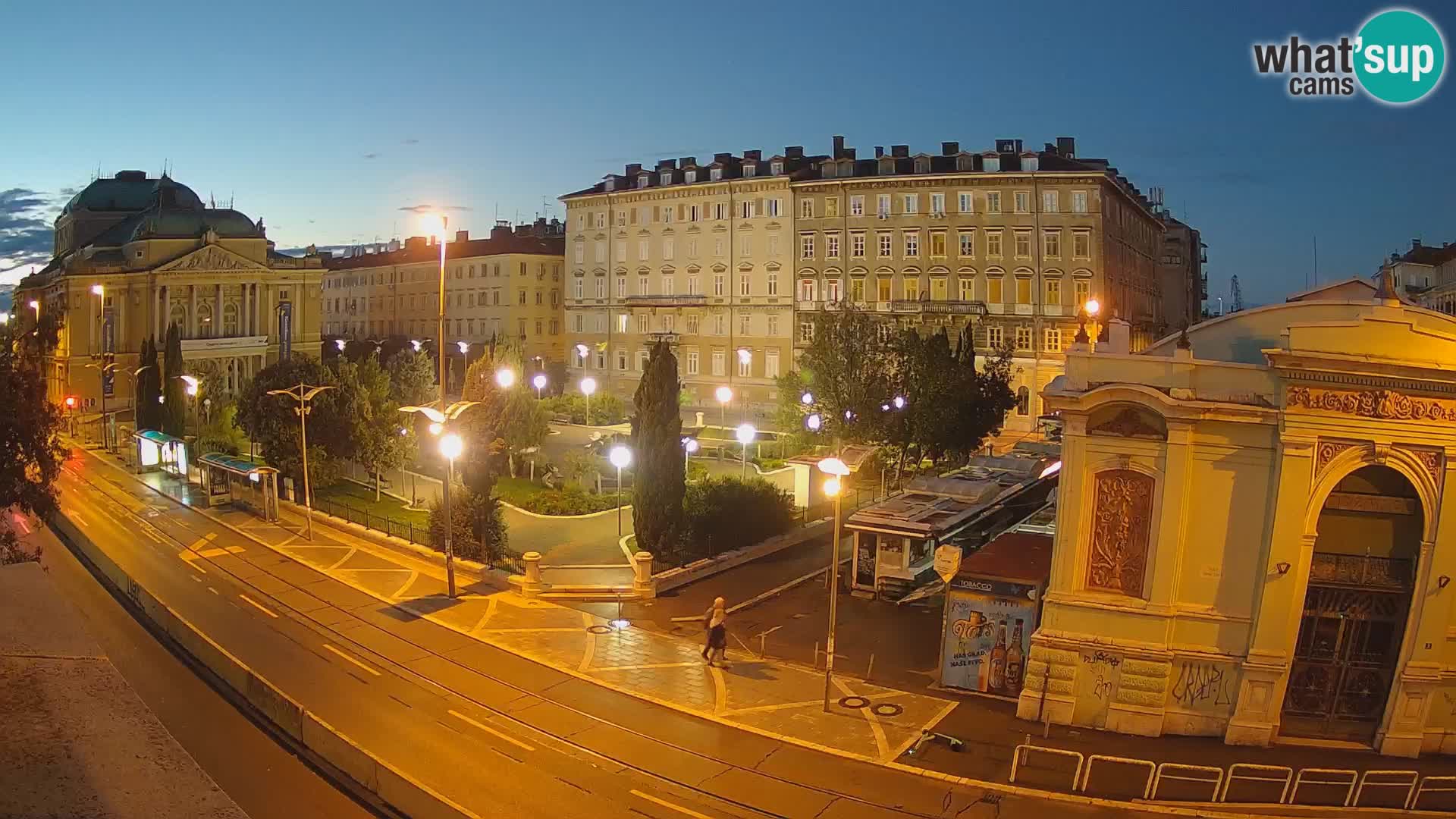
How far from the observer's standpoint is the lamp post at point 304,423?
33.7 metres

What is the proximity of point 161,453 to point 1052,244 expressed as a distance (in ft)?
159

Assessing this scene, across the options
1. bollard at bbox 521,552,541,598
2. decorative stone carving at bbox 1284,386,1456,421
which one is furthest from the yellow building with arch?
bollard at bbox 521,552,541,598

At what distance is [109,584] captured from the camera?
27875 millimetres

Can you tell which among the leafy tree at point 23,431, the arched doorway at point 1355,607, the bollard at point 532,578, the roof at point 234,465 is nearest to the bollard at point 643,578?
the bollard at point 532,578

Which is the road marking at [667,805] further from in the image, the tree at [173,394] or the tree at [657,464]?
the tree at [173,394]

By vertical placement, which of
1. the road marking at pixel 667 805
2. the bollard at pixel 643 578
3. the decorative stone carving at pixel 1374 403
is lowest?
the road marking at pixel 667 805

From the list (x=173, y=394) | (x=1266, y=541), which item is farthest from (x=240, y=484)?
(x=1266, y=541)

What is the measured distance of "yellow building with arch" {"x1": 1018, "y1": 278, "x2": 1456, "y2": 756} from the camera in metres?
16.9

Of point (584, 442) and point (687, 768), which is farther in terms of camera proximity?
point (584, 442)

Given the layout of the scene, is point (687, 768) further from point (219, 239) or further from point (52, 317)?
point (219, 239)

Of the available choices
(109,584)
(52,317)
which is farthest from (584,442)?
(52,317)

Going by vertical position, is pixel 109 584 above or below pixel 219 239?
below

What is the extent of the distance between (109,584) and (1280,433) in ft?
91.9

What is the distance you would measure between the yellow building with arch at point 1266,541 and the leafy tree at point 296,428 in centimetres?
3054
